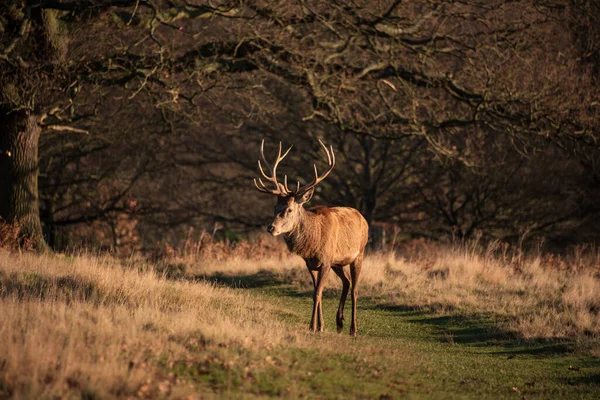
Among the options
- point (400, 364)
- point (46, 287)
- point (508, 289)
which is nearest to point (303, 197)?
point (400, 364)

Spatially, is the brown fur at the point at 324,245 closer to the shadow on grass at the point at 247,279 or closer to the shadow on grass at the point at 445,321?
the shadow on grass at the point at 445,321

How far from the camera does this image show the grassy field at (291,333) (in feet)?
22.7

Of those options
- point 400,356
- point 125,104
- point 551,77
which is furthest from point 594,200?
point 400,356

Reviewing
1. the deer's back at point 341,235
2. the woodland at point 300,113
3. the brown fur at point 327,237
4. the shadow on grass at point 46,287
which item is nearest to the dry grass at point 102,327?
the shadow on grass at point 46,287

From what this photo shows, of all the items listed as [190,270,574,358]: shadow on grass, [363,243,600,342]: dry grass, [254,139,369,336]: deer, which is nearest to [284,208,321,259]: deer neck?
[254,139,369,336]: deer

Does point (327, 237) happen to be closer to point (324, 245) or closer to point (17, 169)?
point (324, 245)

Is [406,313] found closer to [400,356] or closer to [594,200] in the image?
[400,356]

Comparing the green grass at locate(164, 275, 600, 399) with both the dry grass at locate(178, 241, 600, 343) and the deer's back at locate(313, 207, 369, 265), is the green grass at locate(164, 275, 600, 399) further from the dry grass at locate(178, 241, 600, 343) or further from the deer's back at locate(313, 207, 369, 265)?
the deer's back at locate(313, 207, 369, 265)

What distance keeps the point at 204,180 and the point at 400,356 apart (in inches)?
688

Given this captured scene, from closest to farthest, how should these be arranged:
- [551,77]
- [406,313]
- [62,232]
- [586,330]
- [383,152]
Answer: [586,330] < [406,313] < [551,77] < [383,152] < [62,232]

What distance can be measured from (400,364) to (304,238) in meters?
2.67

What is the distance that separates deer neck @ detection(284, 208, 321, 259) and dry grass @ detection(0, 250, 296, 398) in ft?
3.59

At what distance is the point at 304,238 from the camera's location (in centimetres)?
1075

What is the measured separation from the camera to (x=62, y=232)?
84.9 feet
